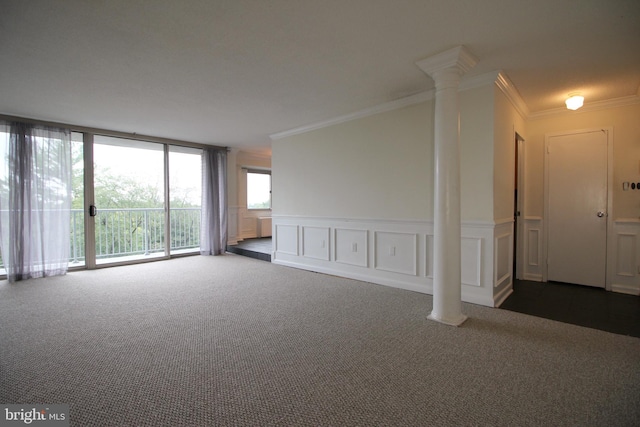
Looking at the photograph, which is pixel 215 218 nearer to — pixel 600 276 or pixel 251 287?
pixel 251 287

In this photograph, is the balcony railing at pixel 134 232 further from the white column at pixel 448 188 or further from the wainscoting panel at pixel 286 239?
the white column at pixel 448 188

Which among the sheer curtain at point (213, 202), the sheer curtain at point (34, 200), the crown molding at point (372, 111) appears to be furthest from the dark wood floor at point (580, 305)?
the sheer curtain at point (34, 200)

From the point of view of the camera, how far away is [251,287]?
3879mm

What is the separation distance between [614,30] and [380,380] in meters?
3.09

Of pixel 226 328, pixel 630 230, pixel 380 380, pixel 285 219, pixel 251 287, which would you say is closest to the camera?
pixel 380 380

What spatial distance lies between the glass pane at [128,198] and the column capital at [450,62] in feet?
17.2

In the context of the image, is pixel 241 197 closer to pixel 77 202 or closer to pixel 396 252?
pixel 77 202

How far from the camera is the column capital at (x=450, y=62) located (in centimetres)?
252

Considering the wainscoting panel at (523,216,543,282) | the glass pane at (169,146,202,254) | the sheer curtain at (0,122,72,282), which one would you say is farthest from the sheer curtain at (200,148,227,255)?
the wainscoting panel at (523,216,543,282)

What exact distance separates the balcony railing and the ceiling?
205 centimetres

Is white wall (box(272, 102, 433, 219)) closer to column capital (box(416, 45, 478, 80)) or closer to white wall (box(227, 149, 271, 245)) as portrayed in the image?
column capital (box(416, 45, 478, 80))

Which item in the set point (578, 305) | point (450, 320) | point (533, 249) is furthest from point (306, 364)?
point (533, 249)

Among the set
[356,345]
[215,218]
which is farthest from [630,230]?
[215,218]

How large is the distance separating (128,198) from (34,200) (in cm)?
139
